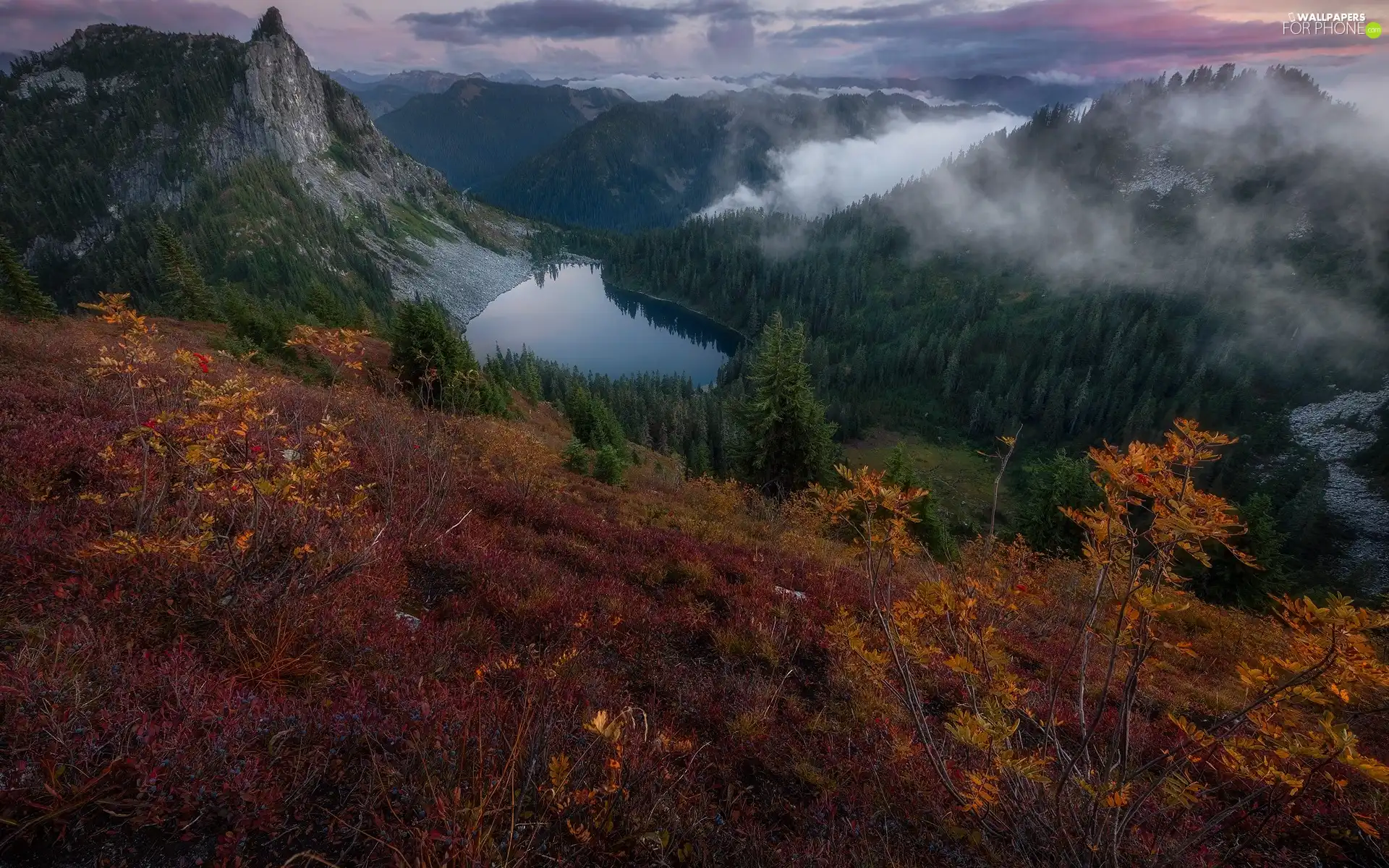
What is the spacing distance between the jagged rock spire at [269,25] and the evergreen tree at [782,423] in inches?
9878

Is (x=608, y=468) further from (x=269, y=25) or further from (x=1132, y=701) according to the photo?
(x=269, y=25)

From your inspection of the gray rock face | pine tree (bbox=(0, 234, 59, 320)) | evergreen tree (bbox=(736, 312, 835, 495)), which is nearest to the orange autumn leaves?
evergreen tree (bbox=(736, 312, 835, 495))

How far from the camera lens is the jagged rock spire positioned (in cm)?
Answer: 18762

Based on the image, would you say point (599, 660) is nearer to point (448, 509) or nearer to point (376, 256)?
point (448, 509)

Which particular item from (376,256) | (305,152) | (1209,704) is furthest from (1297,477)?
(305,152)

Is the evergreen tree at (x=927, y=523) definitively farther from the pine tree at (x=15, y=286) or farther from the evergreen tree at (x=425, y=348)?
the pine tree at (x=15, y=286)

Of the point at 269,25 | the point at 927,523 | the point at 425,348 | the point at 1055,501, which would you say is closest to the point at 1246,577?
the point at 1055,501

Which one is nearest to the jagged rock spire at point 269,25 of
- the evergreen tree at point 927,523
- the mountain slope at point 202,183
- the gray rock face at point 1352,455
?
the mountain slope at point 202,183

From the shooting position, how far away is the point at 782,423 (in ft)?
97.2

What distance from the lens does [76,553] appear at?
14.8 feet

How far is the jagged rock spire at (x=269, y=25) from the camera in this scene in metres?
188

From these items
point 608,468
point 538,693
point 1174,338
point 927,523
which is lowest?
point 1174,338

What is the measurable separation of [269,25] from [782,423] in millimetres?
258111

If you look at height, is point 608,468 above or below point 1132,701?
below
